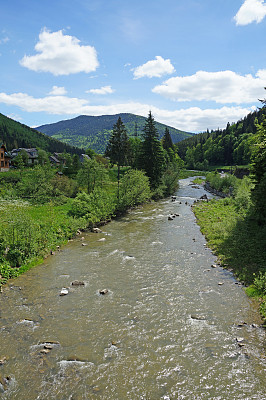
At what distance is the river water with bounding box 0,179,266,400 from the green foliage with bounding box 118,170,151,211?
1930 cm

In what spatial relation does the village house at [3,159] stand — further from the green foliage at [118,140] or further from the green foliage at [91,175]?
the green foliage at [91,175]

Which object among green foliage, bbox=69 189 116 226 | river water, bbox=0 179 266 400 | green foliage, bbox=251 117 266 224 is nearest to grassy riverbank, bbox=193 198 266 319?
river water, bbox=0 179 266 400

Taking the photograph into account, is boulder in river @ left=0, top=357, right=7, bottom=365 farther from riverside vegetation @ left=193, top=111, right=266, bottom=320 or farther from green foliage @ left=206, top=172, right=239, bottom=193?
green foliage @ left=206, top=172, right=239, bottom=193

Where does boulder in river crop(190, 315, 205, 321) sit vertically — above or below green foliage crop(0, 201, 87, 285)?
below

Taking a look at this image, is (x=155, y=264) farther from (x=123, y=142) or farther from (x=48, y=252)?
(x=123, y=142)

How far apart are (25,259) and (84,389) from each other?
39.4ft

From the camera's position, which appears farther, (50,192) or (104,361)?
(50,192)

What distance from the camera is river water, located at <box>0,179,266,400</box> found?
8.33m

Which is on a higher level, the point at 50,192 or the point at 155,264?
the point at 50,192

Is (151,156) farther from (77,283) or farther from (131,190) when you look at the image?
(77,283)

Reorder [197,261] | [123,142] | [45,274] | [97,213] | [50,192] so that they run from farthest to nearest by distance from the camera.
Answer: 1. [123,142]
2. [50,192]
3. [97,213]
4. [197,261]
5. [45,274]

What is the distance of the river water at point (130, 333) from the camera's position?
328 inches

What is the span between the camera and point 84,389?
818cm

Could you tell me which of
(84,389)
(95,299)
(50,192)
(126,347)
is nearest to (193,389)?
(126,347)
